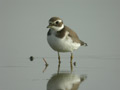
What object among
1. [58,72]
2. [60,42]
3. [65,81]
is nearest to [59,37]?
[60,42]

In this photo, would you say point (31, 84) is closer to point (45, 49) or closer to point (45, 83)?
point (45, 83)

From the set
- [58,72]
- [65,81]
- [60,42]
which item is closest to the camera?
[65,81]

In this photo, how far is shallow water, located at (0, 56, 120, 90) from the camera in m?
8.46

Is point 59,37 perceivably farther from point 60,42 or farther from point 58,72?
point 58,72

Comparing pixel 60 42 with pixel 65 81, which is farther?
pixel 60 42

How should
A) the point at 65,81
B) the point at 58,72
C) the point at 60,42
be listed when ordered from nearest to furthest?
the point at 65,81, the point at 58,72, the point at 60,42

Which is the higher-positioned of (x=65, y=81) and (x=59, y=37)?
(x=59, y=37)

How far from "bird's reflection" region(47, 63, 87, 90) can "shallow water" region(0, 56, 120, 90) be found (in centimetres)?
3

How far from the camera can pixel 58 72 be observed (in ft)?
35.2

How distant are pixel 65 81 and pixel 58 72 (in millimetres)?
1847

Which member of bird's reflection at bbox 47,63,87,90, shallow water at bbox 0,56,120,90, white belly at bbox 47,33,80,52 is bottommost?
shallow water at bbox 0,56,120,90

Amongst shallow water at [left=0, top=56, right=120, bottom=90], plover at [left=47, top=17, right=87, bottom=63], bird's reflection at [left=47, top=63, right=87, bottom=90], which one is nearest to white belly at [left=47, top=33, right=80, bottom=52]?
plover at [left=47, top=17, right=87, bottom=63]

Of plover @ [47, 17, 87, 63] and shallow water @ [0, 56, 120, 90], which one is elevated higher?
plover @ [47, 17, 87, 63]

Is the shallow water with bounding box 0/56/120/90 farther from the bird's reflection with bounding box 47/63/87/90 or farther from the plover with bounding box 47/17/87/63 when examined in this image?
the plover with bounding box 47/17/87/63
